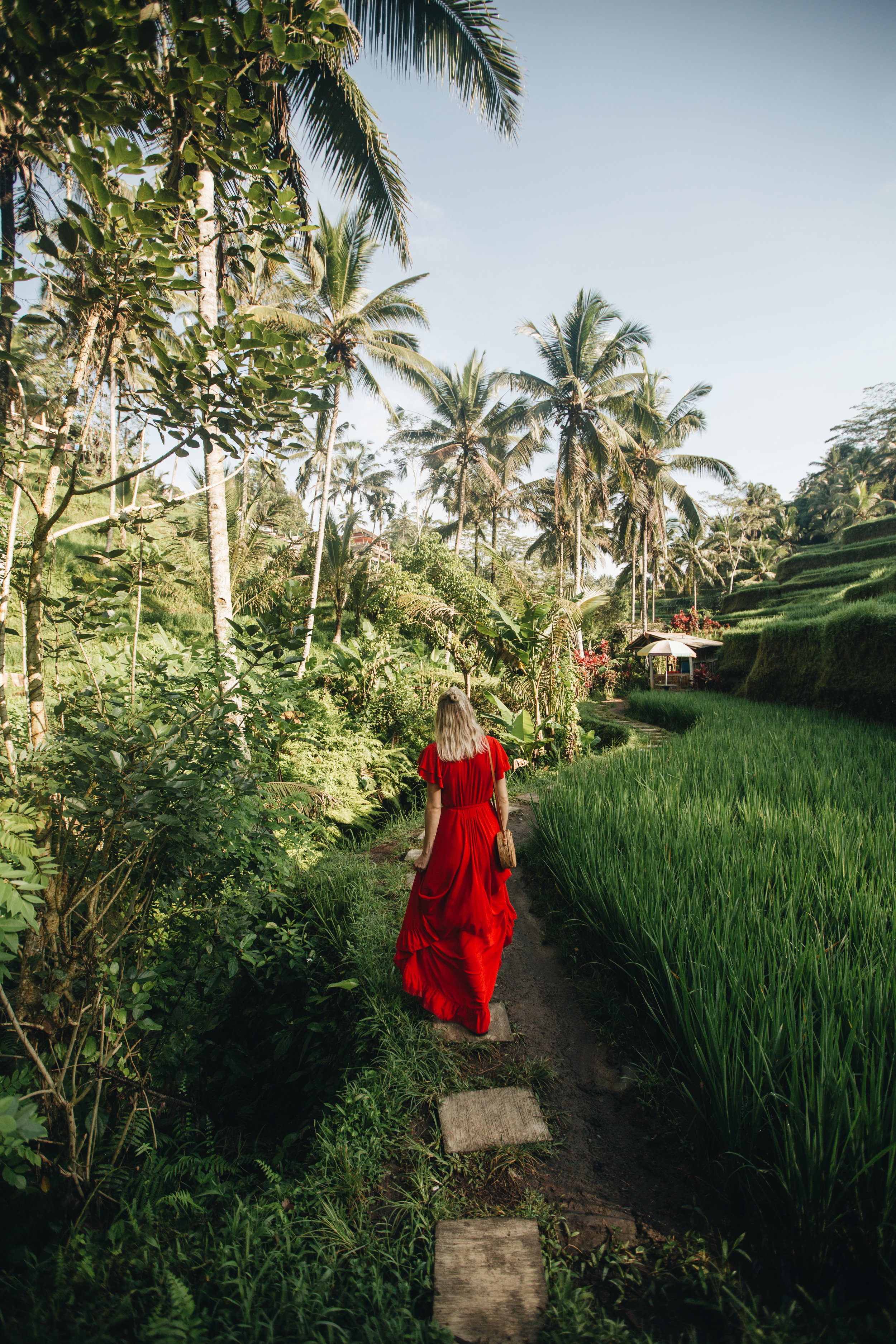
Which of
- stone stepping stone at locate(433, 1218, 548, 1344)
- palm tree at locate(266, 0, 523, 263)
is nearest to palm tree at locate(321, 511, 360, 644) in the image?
palm tree at locate(266, 0, 523, 263)

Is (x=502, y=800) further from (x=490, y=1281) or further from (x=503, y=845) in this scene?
(x=490, y=1281)

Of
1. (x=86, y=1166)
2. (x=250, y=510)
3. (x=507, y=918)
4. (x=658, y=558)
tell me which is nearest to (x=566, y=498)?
(x=250, y=510)

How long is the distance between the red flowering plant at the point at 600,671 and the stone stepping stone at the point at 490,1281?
35.3ft

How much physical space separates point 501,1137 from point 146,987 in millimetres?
1358

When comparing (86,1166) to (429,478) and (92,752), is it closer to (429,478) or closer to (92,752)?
(92,752)

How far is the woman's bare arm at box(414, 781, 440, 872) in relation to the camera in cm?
273

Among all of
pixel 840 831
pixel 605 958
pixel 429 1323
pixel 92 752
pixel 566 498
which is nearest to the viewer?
pixel 429 1323

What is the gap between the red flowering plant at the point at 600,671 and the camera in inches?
526

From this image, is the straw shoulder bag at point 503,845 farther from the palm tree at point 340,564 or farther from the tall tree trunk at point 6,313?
the palm tree at point 340,564

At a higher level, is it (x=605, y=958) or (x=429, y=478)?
(x=429, y=478)

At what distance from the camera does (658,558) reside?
30281 millimetres

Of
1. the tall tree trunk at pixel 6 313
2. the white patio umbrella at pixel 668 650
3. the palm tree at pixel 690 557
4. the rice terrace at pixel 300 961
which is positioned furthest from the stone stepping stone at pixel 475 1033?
the palm tree at pixel 690 557

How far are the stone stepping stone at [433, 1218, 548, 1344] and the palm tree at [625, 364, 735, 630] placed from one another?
2297 centimetres

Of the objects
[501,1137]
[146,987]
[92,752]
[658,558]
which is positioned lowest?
[501,1137]
